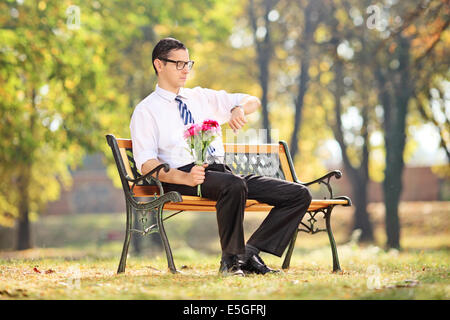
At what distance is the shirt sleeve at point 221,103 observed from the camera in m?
5.89

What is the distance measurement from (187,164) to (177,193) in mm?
480

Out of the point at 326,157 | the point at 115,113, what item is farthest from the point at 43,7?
the point at 326,157

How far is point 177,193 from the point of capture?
502 centimetres

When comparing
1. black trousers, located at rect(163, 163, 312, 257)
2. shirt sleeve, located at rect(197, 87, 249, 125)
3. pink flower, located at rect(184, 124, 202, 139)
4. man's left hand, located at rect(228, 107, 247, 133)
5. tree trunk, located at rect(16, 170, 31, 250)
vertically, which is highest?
shirt sleeve, located at rect(197, 87, 249, 125)

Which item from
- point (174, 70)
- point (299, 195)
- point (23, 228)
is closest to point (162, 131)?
point (174, 70)

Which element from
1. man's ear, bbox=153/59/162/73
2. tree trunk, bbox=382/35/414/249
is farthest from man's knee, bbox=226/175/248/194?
tree trunk, bbox=382/35/414/249

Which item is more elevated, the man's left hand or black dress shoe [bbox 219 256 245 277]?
the man's left hand

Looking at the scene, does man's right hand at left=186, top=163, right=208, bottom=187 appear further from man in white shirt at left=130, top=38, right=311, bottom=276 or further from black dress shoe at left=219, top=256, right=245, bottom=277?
black dress shoe at left=219, top=256, right=245, bottom=277

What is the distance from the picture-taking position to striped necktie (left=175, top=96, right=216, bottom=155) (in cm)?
557

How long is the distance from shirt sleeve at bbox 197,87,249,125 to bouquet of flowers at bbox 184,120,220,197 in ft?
2.14

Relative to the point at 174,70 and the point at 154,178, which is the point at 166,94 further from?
the point at 154,178

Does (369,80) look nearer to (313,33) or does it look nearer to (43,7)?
(313,33)

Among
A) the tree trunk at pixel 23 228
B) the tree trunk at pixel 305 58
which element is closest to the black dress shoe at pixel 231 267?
the tree trunk at pixel 305 58

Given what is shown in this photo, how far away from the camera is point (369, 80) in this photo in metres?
18.8
